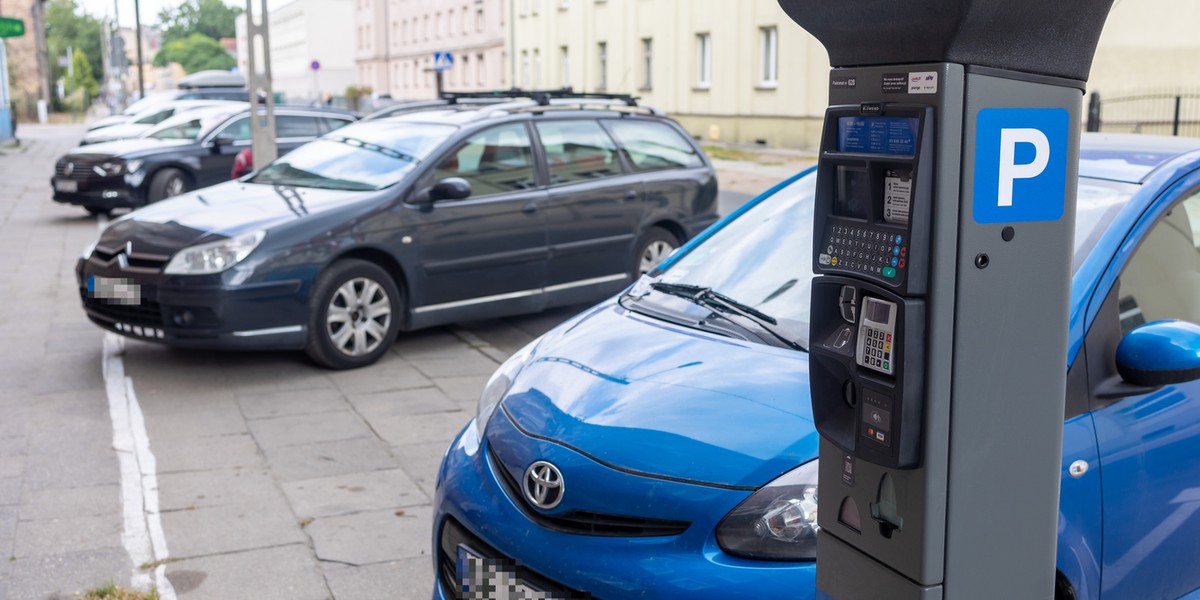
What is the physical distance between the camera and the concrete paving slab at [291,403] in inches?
248

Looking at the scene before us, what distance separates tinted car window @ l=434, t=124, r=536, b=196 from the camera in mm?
7645

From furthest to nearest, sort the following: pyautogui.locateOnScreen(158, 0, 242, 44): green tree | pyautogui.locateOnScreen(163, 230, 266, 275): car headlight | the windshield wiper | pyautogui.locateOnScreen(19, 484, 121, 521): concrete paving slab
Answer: pyautogui.locateOnScreen(158, 0, 242, 44): green tree → pyautogui.locateOnScreen(163, 230, 266, 275): car headlight → pyautogui.locateOnScreen(19, 484, 121, 521): concrete paving slab → the windshield wiper

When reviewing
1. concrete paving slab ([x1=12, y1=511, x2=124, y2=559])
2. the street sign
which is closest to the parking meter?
concrete paving slab ([x1=12, y1=511, x2=124, y2=559])

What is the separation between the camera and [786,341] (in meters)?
3.40

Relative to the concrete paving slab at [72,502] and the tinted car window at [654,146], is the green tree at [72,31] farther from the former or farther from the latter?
the concrete paving slab at [72,502]

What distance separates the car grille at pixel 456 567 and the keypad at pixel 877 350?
1.09 metres

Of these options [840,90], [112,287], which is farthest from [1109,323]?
[112,287]

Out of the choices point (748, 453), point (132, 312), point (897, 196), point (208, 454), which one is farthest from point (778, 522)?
point (132, 312)

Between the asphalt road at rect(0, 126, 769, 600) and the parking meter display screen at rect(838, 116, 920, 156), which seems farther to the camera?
the asphalt road at rect(0, 126, 769, 600)

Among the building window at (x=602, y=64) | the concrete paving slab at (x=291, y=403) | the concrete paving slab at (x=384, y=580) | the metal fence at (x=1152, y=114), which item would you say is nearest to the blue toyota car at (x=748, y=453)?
the concrete paving slab at (x=384, y=580)

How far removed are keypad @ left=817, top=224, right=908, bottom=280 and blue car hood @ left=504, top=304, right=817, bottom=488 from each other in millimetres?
823

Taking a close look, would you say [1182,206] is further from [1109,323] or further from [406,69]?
[406,69]

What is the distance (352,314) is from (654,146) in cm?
283

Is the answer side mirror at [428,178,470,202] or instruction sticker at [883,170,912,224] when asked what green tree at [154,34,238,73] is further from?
instruction sticker at [883,170,912,224]
